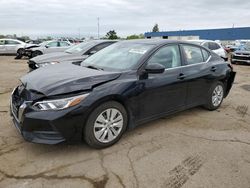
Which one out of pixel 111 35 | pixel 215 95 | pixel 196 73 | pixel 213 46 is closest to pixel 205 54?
pixel 196 73

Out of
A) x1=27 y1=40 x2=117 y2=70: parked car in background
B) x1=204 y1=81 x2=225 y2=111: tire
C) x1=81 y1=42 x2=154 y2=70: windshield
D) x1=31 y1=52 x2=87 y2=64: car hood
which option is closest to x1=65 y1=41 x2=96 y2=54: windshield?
x1=27 y1=40 x2=117 y2=70: parked car in background

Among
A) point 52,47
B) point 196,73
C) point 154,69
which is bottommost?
point 52,47

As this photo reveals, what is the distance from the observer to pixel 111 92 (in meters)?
3.57

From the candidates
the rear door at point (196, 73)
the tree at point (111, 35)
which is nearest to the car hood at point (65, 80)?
the rear door at point (196, 73)

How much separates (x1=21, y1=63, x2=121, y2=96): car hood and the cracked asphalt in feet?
2.89

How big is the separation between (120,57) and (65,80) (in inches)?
48.7

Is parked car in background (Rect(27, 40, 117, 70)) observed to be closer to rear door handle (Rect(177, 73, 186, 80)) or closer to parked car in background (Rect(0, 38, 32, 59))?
rear door handle (Rect(177, 73, 186, 80))

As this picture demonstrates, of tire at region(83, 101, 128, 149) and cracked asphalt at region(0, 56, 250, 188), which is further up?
tire at region(83, 101, 128, 149)

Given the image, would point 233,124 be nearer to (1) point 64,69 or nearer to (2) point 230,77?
(2) point 230,77

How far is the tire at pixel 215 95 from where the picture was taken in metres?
5.41

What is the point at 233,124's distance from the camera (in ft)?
16.0

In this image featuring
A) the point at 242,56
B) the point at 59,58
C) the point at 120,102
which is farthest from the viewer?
the point at 242,56

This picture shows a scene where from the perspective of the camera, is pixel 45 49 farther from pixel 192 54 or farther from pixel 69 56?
pixel 192 54

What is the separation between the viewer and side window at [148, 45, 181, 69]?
14.1ft
